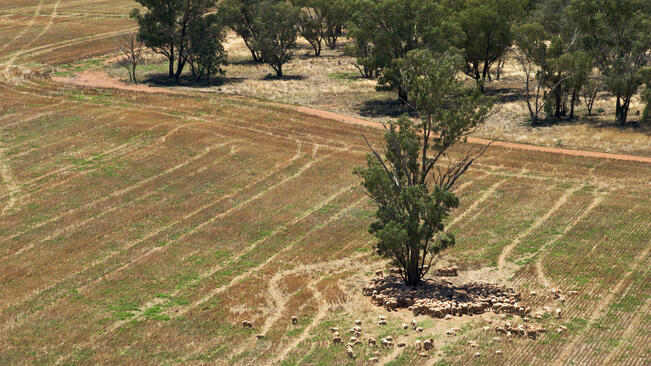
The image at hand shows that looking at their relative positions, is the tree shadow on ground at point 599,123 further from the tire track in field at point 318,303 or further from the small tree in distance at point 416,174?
the small tree in distance at point 416,174

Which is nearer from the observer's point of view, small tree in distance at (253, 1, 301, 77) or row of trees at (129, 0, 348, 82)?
row of trees at (129, 0, 348, 82)

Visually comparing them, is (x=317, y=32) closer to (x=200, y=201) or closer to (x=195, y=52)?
(x=195, y=52)

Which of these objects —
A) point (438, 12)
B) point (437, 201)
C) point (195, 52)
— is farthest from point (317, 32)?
point (437, 201)

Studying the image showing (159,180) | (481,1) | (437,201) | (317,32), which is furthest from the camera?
(317,32)

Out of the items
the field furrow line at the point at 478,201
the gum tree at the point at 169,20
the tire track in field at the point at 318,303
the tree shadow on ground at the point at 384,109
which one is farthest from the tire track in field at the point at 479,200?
the gum tree at the point at 169,20

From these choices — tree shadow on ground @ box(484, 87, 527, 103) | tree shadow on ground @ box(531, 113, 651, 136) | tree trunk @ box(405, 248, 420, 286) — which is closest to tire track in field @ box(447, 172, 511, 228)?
tree trunk @ box(405, 248, 420, 286)

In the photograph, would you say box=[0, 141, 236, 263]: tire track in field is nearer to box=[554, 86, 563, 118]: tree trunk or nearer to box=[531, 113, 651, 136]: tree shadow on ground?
box=[531, 113, 651, 136]: tree shadow on ground
